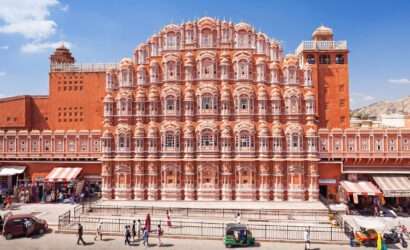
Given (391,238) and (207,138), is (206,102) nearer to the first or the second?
(207,138)

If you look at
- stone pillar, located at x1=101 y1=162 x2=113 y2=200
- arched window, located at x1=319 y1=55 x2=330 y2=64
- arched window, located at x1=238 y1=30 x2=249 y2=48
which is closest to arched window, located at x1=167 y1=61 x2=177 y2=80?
arched window, located at x1=238 y1=30 x2=249 y2=48

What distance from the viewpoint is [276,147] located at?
139ft

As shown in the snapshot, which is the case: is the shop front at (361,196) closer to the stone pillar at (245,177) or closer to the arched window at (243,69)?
the stone pillar at (245,177)

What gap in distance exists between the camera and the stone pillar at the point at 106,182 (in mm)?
43281

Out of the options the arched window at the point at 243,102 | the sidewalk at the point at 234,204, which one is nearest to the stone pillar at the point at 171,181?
the sidewalk at the point at 234,204

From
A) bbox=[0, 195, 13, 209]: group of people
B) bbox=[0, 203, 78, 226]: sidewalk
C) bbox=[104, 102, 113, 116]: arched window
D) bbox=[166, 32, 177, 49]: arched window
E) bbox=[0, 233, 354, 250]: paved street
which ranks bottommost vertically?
bbox=[0, 233, 354, 250]: paved street

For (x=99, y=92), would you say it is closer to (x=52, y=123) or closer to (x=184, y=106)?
(x=52, y=123)

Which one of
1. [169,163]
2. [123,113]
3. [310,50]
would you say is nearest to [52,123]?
[123,113]

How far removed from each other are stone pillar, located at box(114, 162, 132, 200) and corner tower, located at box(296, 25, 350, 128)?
2571cm

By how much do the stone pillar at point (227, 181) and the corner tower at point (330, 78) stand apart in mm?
15359

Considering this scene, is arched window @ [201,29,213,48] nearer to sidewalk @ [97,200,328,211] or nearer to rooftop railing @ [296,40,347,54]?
rooftop railing @ [296,40,347,54]

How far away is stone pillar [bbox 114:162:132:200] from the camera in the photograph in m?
43.2

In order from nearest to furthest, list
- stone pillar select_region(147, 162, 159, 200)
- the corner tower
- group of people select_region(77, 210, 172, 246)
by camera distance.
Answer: group of people select_region(77, 210, 172, 246) < stone pillar select_region(147, 162, 159, 200) < the corner tower

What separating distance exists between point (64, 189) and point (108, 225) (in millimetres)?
15015
